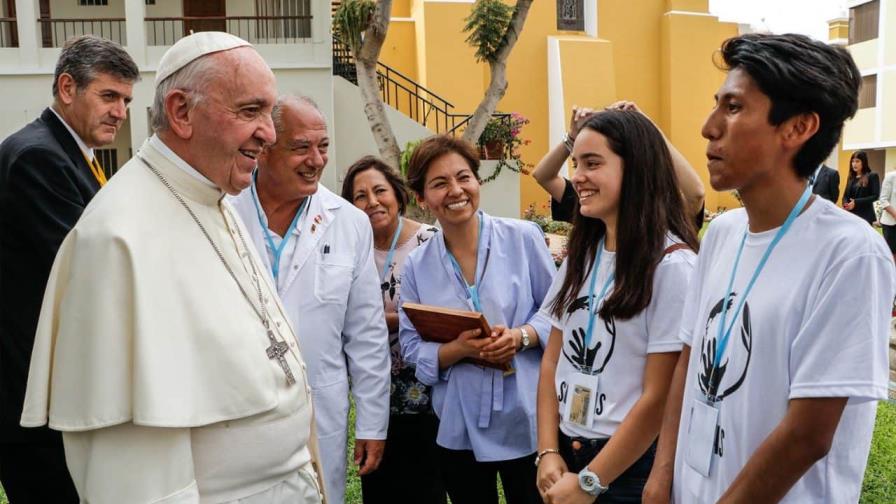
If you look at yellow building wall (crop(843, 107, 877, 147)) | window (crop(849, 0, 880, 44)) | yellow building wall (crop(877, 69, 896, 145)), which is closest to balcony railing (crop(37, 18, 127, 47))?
yellow building wall (crop(843, 107, 877, 147))

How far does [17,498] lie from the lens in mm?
2871

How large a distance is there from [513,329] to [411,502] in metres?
1.07

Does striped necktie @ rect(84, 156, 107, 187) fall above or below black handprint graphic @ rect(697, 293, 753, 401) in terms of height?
above

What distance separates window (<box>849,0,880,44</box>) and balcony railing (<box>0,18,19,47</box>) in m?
33.1

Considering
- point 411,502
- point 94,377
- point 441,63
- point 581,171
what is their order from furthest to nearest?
point 441,63 → point 411,502 → point 581,171 → point 94,377

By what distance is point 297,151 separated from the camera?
9.62 feet

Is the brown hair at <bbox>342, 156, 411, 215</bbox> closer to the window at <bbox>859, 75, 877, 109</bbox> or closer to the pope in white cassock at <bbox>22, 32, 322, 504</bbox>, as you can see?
the pope in white cassock at <bbox>22, 32, 322, 504</bbox>

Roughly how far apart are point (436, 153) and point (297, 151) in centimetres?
64

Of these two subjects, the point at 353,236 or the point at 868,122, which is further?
the point at 868,122

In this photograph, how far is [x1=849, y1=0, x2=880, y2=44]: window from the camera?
3334 cm

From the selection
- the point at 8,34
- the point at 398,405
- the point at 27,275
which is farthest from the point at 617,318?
the point at 8,34

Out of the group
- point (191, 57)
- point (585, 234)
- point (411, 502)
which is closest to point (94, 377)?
point (191, 57)

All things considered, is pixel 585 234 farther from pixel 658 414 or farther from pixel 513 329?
pixel 658 414

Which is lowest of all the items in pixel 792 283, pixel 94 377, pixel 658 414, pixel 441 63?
pixel 658 414
